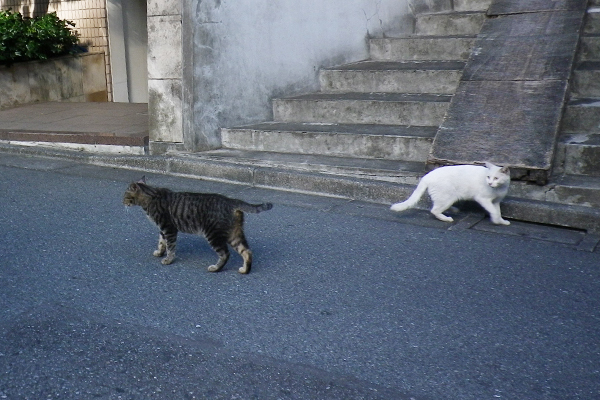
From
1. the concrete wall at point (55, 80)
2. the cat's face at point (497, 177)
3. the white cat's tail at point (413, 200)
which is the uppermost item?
the concrete wall at point (55, 80)

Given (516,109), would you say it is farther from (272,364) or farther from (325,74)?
(272,364)

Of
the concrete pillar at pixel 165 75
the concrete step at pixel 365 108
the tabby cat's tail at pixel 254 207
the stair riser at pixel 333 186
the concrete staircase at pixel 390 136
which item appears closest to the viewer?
the tabby cat's tail at pixel 254 207

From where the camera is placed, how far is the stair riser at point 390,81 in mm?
7957

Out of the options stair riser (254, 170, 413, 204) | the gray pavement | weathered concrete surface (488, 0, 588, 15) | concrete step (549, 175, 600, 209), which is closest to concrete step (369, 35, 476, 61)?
weathered concrete surface (488, 0, 588, 15)

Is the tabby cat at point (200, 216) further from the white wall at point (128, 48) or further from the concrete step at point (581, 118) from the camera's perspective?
the white wall at point (128, 48)

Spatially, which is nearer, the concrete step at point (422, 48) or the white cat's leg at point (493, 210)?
the white cat's leg at point (493, 210)

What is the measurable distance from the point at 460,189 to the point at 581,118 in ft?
6.16

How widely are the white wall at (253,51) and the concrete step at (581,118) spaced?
3379 mm

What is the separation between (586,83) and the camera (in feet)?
23.2

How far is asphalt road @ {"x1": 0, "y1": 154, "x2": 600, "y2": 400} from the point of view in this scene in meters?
3.17

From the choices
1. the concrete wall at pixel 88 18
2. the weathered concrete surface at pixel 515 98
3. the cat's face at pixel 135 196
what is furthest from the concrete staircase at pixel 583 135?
the concrete wall at pixel 88 18

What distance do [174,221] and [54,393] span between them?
5.77 ft

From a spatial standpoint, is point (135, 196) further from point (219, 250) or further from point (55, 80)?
point (55, 80)

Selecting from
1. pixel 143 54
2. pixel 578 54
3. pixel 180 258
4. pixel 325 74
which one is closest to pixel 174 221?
pixel 180 258
